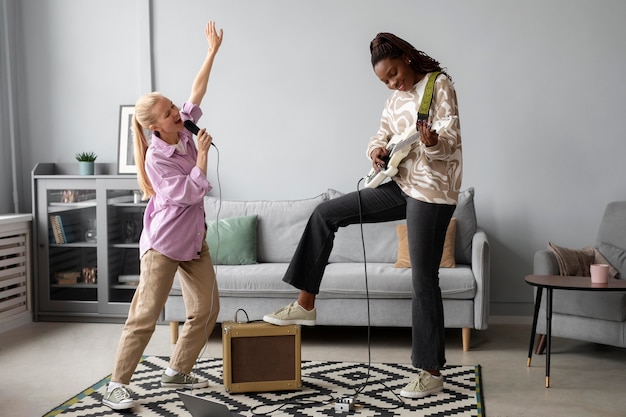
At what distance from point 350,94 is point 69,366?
8.31 ft

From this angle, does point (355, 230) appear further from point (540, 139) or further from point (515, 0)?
point (515, 0)

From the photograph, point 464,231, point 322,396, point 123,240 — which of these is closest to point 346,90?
point 464,231

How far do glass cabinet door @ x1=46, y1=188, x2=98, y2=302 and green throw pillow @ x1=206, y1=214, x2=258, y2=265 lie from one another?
942mm

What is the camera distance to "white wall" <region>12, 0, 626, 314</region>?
4.97m

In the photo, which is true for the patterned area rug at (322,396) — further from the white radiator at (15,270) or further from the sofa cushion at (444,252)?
the white radiator at (15,270)

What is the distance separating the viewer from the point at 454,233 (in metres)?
4.71

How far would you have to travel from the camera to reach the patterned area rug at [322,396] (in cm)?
328

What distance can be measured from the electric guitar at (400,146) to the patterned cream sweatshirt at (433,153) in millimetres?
21

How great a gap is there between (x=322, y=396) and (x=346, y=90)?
2437 mm

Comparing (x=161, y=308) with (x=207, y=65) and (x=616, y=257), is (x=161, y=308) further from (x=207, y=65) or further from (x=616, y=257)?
(x=616, y=257)

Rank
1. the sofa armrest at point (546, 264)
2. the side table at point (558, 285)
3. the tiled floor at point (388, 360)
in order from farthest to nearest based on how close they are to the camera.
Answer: the sofa armrest at point (546, 264) → the side table at point (558, 285) → the tiled floor at point (388, 360)

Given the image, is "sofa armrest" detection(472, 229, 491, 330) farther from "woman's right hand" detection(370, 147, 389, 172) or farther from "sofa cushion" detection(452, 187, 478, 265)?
"woman's right hand" detection(370, 147, 389, 172)

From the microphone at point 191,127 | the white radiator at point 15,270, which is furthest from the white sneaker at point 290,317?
the white radiator at point 15,270

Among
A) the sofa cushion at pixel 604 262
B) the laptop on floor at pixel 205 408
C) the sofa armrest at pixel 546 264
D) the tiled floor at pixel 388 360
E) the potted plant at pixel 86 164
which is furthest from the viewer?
the potted plant at pixel 86 164
